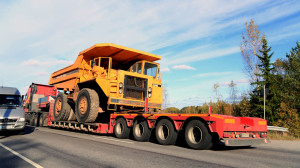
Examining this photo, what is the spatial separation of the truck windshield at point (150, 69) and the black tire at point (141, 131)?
3.05m

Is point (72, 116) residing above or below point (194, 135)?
above

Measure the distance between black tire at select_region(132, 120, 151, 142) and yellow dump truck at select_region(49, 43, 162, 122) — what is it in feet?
2.79

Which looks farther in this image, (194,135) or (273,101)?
(273,101)

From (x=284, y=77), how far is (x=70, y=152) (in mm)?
16466

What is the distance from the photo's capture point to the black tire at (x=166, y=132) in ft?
25.7

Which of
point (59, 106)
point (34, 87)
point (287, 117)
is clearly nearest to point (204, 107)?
point (287, 117)

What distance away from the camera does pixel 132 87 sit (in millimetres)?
10695

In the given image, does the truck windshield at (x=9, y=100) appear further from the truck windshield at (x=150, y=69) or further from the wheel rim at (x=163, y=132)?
the wheel rim at (x=163, y=132)

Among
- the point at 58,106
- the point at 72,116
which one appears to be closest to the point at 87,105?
the point at 72,116

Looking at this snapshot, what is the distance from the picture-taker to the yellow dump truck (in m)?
10.3

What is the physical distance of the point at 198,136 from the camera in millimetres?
7250

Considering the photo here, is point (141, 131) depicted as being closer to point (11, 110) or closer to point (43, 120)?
point (11, 110)

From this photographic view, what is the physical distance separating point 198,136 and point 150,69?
5.28 meters

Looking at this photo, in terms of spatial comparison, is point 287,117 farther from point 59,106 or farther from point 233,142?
point 59,106
